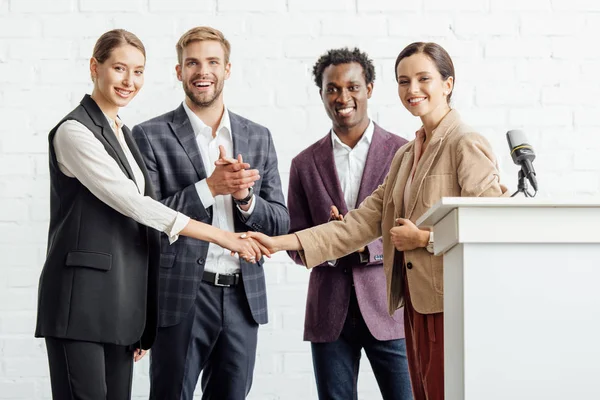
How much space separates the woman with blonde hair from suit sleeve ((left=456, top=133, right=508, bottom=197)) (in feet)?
2.36

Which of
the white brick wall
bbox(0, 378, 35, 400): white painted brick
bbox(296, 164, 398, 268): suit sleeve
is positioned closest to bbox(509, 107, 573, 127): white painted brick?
the white brick wall

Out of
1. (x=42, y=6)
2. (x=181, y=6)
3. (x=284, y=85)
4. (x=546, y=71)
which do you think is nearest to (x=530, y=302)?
(x=284, y=85)

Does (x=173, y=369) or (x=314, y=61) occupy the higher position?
(x=314, y=61)

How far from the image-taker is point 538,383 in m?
1.52

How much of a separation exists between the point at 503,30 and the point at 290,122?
86 centimetres

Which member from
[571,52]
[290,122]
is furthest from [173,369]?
[571,52]

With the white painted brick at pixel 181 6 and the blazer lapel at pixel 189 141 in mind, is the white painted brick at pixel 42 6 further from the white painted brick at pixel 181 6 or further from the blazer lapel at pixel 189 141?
the blazer lapel at pixel 189 141

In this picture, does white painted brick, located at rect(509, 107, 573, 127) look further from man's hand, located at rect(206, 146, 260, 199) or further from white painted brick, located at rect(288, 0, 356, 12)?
man's hand, located at rect(206, 146, 260, 199)

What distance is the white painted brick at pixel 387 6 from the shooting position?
10.8 ft

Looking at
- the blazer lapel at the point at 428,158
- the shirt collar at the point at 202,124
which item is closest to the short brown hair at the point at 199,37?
the shirt collar at the point at 202,124

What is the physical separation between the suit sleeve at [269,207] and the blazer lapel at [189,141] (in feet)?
0.56

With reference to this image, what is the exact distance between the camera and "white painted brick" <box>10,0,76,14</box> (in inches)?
129

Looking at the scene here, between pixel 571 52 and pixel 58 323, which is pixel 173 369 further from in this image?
pixel 571 52

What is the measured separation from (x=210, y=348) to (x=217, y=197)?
43 cm
